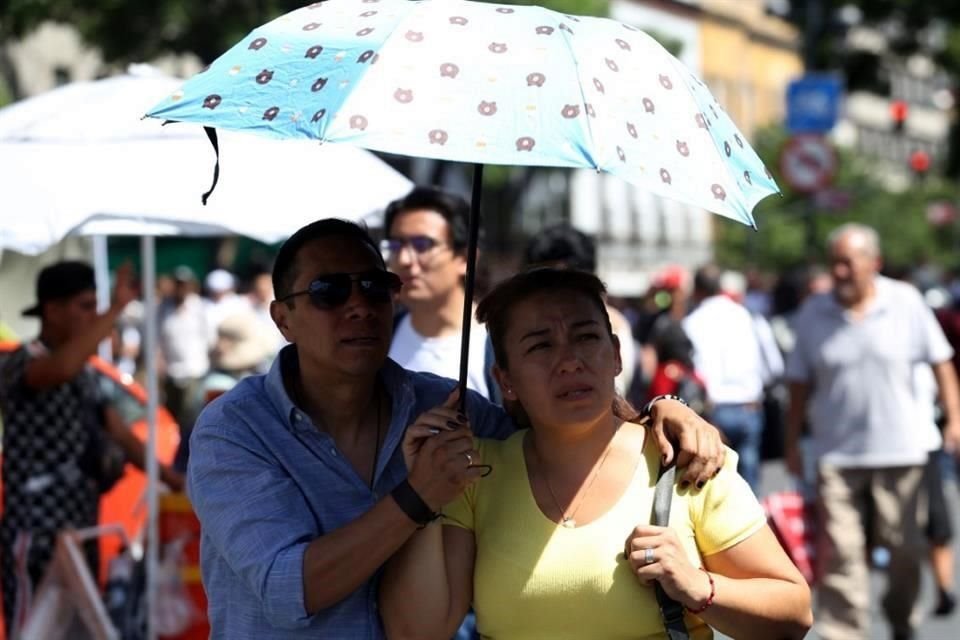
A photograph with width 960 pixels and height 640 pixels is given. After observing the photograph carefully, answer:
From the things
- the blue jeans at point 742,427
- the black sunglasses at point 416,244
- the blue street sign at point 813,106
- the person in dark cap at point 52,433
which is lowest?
the blue jeans at point 742,427

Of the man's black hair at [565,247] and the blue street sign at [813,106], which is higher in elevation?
the blue street sign at [813,106]

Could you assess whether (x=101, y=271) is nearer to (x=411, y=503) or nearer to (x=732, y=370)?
(x=732, y=370)

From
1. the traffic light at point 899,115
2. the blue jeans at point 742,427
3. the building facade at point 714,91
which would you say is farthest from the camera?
the building facade at point 714,91

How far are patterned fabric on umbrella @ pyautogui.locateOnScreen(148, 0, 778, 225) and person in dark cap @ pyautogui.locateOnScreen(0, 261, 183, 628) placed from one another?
3.48 m

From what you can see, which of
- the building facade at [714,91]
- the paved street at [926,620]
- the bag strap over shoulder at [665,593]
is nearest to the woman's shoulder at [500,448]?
the bag strap over shoulder at [665,593]

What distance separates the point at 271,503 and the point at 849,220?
2214 inches

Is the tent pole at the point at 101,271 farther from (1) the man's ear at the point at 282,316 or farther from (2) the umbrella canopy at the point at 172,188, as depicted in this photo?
(1) the man's ear at the point at 282,316

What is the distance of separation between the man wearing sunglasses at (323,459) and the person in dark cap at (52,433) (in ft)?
10.3

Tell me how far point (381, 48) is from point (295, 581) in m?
0.99

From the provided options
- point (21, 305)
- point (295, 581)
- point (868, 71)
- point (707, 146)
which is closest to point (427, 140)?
point (707, 146)

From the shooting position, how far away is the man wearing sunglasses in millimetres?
3564

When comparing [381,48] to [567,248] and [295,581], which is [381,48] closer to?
[295,581]

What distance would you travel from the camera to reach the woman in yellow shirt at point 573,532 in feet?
12.0

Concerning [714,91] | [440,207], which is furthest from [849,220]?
[440,207]
